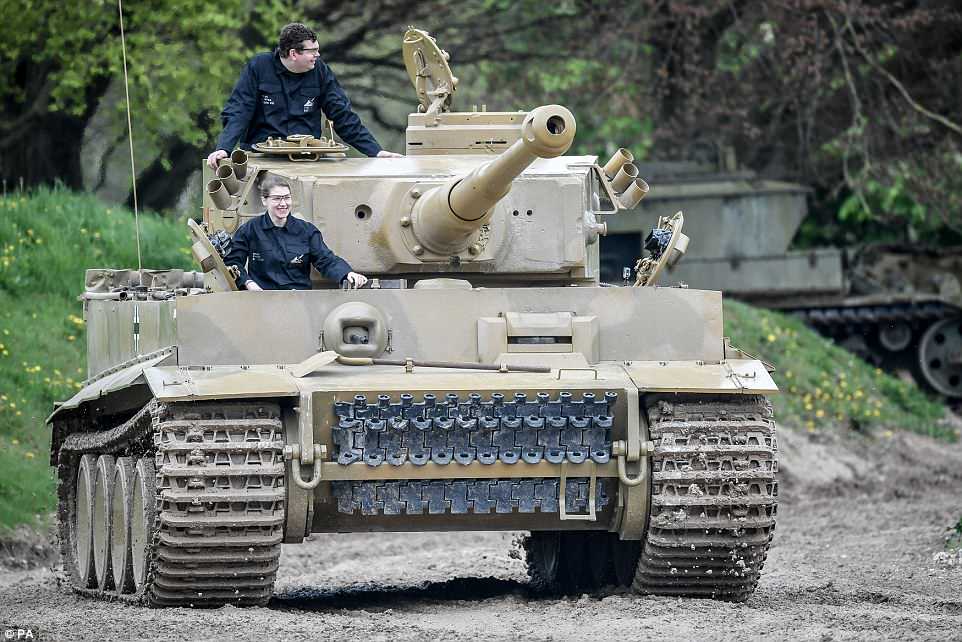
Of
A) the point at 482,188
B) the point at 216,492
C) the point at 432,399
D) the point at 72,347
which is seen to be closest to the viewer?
the point at 216,492

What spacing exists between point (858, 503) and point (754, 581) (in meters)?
8.40

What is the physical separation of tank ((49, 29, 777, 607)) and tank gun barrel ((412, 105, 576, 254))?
0.02 m

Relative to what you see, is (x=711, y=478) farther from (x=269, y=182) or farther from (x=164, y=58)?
(x=164, y=58)

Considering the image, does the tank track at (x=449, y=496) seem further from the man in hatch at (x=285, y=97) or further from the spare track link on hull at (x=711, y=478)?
the man in hatch at (x=285, y=97)

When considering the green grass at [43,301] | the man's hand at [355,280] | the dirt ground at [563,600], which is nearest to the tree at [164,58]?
the green grass at [43,301]

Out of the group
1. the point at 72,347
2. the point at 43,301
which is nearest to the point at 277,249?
the point at 72,347

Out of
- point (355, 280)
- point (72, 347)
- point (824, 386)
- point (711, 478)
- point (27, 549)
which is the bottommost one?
point (27, 549)

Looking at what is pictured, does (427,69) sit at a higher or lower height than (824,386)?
higher

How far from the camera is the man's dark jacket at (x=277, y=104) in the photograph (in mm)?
12586

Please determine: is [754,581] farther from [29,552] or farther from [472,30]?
[472,30]

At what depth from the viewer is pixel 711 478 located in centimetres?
1005

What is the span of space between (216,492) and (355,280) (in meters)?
1.81

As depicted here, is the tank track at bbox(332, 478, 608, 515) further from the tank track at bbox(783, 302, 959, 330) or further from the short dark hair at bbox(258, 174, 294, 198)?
the tank track at bbox(783, 302, 959, 330)

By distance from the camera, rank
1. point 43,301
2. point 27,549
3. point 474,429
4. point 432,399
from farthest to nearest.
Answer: point 43,301 < point 27,549 < point 474,429 < point 432,399
